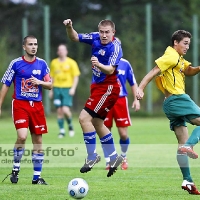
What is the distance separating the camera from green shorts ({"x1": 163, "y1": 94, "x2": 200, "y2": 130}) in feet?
24.6

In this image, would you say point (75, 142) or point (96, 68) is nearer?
point (96, 68)

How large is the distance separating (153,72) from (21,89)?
2.08m

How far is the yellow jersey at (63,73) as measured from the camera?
15.8 meters

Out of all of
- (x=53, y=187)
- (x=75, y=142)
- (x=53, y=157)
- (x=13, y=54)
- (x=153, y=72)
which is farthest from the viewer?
(x=13, y=54)

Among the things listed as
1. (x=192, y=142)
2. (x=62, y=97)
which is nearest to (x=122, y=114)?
(x=192, y=142)

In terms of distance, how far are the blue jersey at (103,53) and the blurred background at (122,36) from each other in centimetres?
1499

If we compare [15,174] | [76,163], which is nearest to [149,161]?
[76,163]

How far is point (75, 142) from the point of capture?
13867mm

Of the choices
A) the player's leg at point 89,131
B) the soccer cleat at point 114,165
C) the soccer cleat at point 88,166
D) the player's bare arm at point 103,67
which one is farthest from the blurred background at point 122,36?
the player's bare arm at point 103,67

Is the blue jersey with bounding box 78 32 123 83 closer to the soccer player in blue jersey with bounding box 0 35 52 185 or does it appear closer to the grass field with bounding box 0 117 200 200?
the soccer player in blue jersey with bounding box 0 35 52 185

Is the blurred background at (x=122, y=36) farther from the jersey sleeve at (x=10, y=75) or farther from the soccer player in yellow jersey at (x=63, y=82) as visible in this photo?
the jersey sleeve at (x=10, y=75)

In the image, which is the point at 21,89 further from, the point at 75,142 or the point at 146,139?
the point at 146,139

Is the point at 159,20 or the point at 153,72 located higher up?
the point at 159,20

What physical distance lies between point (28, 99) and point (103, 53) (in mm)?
1313
